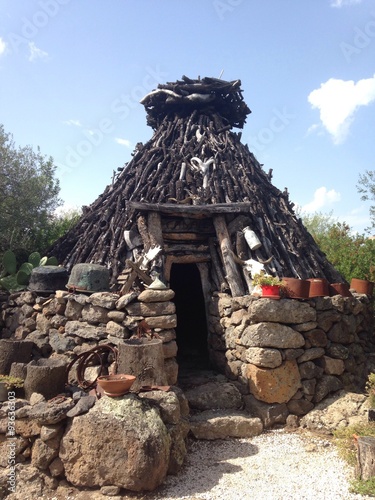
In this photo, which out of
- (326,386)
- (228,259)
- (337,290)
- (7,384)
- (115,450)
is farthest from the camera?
(228,259)

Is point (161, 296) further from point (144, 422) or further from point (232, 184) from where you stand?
point (232, 184)

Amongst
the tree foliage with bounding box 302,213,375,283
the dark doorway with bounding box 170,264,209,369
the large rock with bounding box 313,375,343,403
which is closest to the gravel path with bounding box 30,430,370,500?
the large rock with bounding box 313,375,343,403

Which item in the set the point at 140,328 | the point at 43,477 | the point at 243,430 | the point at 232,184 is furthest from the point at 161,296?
the point at 232,184

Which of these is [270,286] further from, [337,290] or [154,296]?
[154,296]

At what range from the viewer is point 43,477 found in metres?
4.09

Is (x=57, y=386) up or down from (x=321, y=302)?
down

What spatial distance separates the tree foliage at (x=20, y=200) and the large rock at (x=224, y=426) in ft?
26.2

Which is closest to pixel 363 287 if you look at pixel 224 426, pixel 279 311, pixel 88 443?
pixel 279 311

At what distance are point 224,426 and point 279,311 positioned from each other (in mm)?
2032

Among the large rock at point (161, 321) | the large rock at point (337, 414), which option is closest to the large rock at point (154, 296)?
the large rock at point (161, 321)

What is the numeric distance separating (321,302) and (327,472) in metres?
2.81

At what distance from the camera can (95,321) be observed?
6.02m

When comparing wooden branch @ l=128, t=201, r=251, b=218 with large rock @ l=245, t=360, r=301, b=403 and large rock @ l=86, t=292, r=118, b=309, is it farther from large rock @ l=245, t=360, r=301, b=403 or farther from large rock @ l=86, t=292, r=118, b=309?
large rock @ l=245, t=360, r=301, b=403

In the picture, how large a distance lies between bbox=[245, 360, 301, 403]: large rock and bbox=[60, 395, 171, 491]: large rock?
2.32 metres
